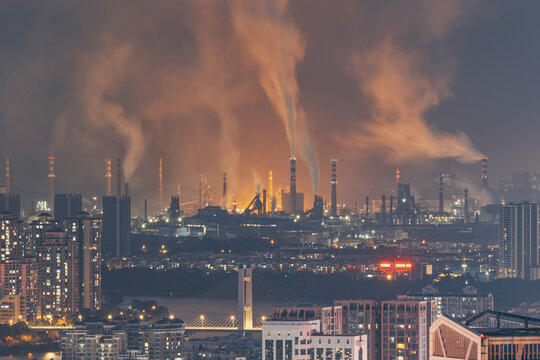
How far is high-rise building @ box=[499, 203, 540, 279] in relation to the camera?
173 ft

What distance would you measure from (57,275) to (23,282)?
1503 mm

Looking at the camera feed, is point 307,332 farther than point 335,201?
No

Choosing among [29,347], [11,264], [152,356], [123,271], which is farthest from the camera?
[123,271]

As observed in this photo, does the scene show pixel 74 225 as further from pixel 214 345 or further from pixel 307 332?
pixel 307 332

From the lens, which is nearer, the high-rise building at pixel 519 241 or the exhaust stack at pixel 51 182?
the high-rise building at pixel 519 241

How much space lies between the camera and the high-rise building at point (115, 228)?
2236 inches

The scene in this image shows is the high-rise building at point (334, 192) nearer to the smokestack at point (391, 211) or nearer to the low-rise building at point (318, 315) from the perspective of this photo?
the smokestack at point (391, 211)

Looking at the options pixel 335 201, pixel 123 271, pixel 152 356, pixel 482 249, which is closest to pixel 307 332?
pixel 152 356

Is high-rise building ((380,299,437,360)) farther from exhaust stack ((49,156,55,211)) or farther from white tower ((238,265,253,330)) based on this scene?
exhaust stack ((49,156,55,211))

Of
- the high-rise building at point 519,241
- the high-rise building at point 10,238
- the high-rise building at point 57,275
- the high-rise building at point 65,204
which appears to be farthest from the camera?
the high-rise building at point 65,204

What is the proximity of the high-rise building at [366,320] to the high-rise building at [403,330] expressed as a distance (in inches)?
3.6

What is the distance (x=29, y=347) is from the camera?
33656 millimetres

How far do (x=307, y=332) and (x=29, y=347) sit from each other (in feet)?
44.8

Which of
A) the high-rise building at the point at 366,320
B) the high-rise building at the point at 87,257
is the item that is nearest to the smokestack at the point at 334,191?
the high-rise building at the point at 87,257
